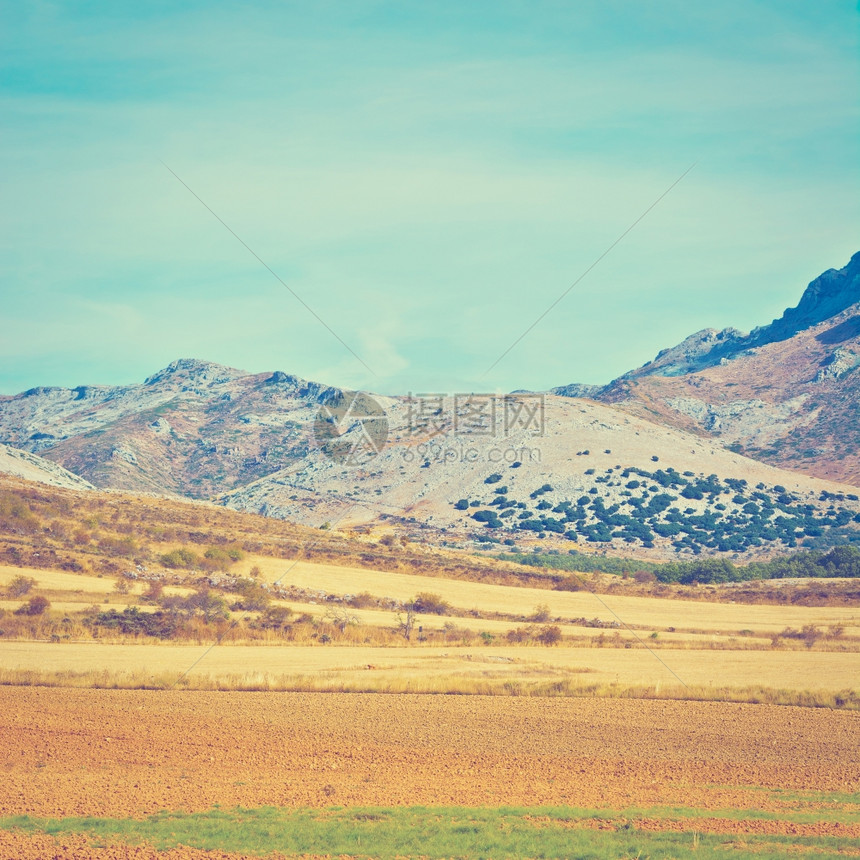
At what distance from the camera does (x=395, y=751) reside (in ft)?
66.5

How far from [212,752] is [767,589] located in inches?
2232

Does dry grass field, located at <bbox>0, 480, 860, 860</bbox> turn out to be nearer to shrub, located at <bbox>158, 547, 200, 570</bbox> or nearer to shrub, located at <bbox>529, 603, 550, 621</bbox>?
shrub, located at <bbox>158, 547, 200, 570</bbox>

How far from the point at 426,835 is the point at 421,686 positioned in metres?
13.3

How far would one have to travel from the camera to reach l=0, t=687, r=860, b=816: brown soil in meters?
16.8

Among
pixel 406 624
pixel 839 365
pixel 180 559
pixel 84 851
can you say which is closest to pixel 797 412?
pixel 839 365

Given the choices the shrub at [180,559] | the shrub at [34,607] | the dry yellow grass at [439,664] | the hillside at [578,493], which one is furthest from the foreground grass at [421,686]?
the hillside at [578,493]

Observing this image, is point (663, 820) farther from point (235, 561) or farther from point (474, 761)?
point (235, 561)

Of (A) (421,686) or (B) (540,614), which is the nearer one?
(A) (421,686)

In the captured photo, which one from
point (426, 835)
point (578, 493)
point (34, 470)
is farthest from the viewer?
point (578, 493)

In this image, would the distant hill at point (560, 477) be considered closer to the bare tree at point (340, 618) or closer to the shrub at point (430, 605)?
the shrub at point (430, 605)

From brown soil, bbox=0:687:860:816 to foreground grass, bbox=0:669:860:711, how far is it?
88 cm

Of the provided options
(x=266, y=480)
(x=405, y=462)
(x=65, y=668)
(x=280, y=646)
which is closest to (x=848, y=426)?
(x=405, y=462)

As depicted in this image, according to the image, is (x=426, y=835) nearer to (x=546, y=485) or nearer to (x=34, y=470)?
(x=34, y=470)

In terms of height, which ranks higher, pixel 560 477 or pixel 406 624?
pixel 560 477
